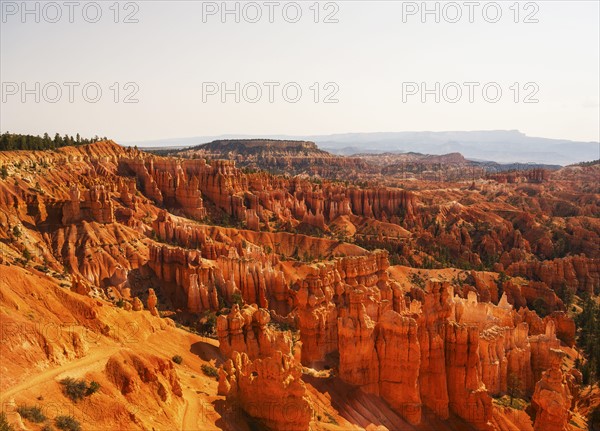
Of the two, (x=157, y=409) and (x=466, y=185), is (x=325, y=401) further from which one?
(x=466, y=185)

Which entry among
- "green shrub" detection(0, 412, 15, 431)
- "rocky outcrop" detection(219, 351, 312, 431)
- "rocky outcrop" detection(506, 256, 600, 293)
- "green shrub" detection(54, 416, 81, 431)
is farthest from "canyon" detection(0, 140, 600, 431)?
"green shrub" detection(54, 416, 81, 431)

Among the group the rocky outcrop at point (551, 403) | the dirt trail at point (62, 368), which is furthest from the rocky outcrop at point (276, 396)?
the rocky outcrop at point (551, 403)

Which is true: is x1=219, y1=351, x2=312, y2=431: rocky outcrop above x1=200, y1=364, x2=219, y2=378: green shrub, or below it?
above

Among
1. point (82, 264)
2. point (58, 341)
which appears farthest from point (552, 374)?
point (82, 264)

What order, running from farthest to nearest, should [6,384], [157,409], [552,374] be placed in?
[552,374] → [157,409] → [6,384]

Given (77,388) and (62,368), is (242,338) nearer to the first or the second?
(62,368)

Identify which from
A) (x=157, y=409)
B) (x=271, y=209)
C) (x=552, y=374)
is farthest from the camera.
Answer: (x=271, y=209)

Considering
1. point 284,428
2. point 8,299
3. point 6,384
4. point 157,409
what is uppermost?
point 8,299

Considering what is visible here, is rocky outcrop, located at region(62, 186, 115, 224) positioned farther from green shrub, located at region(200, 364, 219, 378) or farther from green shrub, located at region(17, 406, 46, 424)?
green shrub, located at region(17, 406, 46, 424)
